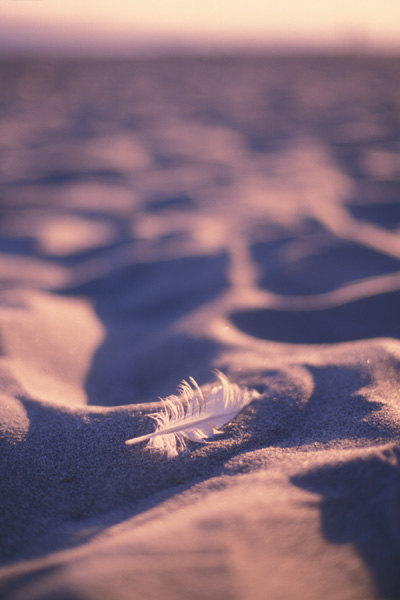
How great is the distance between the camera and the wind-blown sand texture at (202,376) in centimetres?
60

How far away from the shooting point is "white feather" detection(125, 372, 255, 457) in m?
0.87

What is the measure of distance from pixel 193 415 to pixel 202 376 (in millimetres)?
186

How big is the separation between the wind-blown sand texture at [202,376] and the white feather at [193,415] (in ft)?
0.08

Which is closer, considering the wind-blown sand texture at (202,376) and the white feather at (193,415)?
the wind-blown sand texture at (202,376)

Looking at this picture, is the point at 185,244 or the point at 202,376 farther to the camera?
the point at 185,244

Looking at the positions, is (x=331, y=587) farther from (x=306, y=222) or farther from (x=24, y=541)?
(x=306, y=222)

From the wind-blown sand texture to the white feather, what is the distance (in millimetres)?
25

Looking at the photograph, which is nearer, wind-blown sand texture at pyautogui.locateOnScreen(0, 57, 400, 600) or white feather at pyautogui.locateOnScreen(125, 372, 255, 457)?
wind-blown sand texture at pyautogui.locateOnScreen(0, 57, 400, 600)

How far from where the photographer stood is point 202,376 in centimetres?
112

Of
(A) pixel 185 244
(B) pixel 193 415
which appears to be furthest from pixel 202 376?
(A) pixel 185 244

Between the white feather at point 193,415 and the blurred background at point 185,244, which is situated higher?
the blurred background at point 185,244

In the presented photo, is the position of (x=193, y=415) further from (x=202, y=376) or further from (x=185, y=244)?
(x=185, y=244)

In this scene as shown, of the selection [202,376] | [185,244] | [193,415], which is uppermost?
[185,244]

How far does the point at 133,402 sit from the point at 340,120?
4.92 meters
